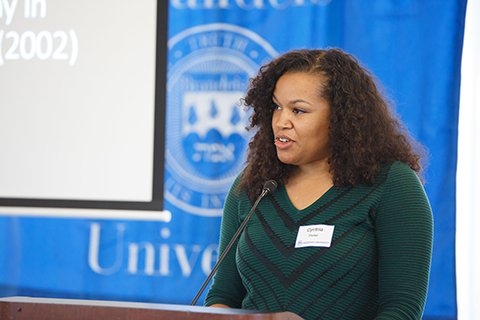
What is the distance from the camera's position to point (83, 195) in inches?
102

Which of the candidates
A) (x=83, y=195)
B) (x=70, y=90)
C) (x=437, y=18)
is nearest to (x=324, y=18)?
(x=437, y=18)

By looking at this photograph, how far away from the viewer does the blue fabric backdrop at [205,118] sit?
2500mm

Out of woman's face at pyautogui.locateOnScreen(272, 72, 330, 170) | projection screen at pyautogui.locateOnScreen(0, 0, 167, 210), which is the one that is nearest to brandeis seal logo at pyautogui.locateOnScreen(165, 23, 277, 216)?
projection screen at pyautogui.locateOnScreen(0, 0, 167, 210)

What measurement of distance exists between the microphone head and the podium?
632 millimetres

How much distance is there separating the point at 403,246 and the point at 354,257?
129 millimetres

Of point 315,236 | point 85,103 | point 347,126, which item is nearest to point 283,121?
point 347,126

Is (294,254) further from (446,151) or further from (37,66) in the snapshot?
(37,66)

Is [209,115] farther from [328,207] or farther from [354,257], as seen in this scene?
[354,257]

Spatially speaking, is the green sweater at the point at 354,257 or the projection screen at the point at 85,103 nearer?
the green sweater at the point at 354,257

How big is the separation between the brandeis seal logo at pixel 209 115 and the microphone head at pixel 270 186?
1.22 metres

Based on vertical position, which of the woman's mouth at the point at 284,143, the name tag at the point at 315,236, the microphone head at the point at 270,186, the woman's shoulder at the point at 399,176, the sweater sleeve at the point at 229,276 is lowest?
the sweater sleeve at the point at 229,276

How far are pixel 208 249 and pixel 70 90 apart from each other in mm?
1145

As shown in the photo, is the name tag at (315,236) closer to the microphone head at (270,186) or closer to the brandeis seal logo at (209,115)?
the microphone head at (270,186)

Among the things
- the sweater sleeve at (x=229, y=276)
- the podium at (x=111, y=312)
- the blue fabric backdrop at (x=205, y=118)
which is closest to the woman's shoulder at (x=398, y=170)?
the sweater sleeve at (x=229, y=276)
